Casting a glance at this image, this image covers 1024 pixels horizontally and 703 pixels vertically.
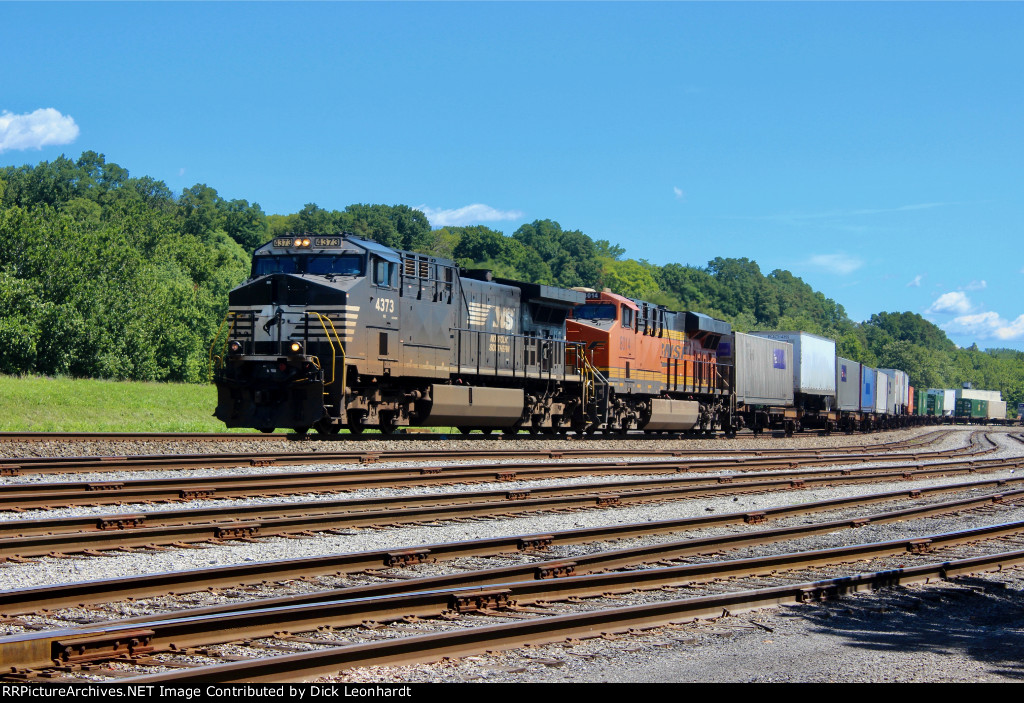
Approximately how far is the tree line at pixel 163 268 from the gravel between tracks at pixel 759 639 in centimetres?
3847

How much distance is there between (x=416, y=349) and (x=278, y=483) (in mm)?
7692

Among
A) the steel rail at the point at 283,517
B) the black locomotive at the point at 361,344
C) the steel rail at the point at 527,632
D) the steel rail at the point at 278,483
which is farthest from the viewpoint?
the black locomotive at the point at 361,344

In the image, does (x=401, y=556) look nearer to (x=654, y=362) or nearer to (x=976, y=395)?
(x=654, y=362)

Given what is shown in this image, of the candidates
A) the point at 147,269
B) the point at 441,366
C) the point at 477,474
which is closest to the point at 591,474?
the point at 477,474

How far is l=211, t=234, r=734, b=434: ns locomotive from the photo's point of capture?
60.3ft

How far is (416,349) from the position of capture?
66.8ft

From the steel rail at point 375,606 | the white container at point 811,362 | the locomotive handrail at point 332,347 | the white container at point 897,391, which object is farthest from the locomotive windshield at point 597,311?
the white container at point 897,391

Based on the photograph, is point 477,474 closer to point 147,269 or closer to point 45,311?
Result: point 45,311

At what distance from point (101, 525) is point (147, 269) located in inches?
2127

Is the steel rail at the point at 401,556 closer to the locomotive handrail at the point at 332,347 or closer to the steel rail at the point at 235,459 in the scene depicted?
the steel rail at the point at 235,459

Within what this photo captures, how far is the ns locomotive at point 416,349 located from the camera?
723 inches

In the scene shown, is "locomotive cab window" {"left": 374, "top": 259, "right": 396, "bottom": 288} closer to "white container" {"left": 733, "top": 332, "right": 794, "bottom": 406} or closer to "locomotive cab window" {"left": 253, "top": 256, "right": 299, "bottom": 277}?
"locomotive cab window" {"left": 253, "top": 256, "right": 299, "bottom": 277}

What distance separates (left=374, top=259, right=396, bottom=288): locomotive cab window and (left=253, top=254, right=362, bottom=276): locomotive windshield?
1.32ft

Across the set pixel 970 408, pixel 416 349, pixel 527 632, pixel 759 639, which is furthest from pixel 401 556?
pixel 970 408
